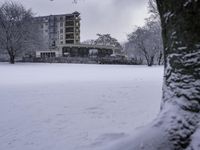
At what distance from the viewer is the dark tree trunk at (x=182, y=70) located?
9.10ft

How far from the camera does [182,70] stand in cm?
293

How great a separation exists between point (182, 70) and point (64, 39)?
77138 mm

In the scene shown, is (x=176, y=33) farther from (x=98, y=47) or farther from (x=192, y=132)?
(x=98, y=47)

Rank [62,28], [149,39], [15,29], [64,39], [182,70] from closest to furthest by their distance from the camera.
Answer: [182,70]
[15,29]
[149,39]
[64,39]
[62,28]

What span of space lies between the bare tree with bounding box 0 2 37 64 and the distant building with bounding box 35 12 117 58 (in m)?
16.1

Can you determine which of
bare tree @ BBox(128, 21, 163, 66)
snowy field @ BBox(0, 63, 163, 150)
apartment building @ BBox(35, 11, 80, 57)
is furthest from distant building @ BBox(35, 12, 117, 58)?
snowy field @ BBox(0, 63, 163, 150)

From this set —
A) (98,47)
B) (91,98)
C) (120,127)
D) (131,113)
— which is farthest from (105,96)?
(98,47)

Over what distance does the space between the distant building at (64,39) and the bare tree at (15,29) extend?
53.0ft

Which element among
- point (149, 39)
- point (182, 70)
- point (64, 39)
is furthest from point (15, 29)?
point (64, 39)

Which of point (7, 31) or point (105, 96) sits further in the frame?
point (7, 31)

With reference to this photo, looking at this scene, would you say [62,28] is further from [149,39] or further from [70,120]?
[70,120]

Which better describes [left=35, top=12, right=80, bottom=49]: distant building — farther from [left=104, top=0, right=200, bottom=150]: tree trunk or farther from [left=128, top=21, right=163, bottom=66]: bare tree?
[left=104, top=0, right=200, bottom=150]: tree trunk

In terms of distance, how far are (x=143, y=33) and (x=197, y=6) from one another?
43.2m

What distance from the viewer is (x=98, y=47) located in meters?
61.2
